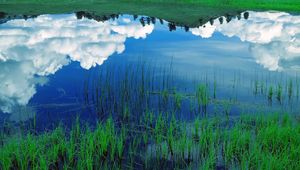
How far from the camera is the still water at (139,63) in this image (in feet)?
44.8

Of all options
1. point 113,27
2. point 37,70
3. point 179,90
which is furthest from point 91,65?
point 113,27

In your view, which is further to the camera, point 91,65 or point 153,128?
point 91,65

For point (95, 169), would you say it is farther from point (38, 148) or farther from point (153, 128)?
point (153, 128)

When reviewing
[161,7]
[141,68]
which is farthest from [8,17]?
[141,68]

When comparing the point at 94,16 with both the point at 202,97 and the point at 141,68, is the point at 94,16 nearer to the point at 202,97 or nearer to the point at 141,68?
the point at 141,68

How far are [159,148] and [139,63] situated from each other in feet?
28.2

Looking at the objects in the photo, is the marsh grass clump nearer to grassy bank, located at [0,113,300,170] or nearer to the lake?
the lake

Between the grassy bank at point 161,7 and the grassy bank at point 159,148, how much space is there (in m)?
17.8

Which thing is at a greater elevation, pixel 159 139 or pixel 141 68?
pixel 141 68

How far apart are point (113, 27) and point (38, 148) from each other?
17.3 metres

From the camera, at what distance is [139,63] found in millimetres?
18625

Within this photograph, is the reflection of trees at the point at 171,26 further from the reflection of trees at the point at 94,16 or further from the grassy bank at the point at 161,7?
the reflection of trees at the point at 94,16

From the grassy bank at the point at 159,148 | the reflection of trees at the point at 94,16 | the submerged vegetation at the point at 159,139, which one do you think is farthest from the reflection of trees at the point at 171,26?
the grassy bank at the point at 159,148

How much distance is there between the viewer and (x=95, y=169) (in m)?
9.43
